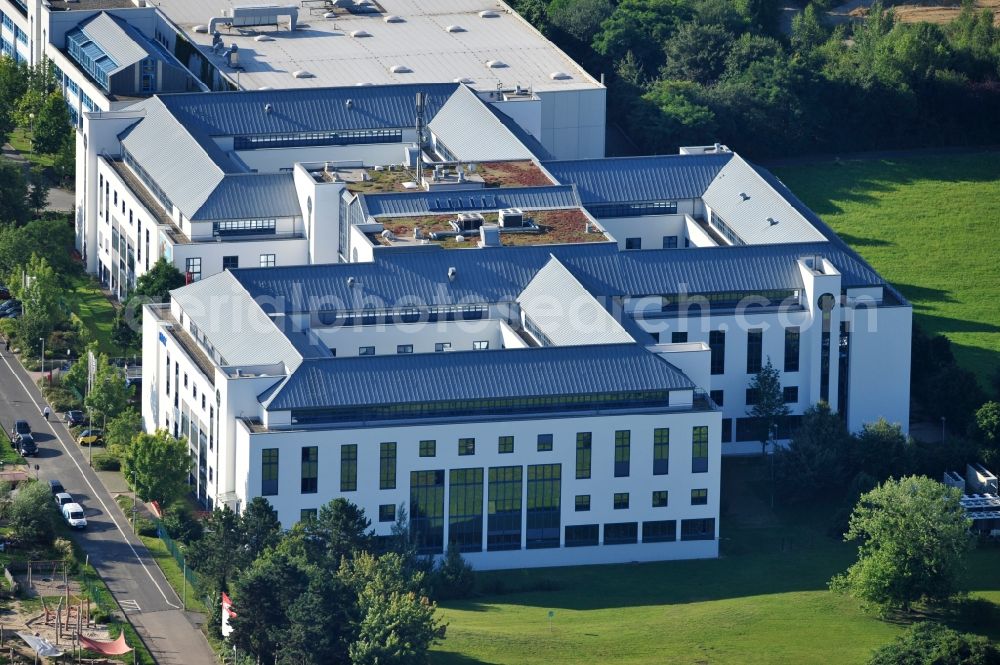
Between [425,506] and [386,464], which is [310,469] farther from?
[425,506]

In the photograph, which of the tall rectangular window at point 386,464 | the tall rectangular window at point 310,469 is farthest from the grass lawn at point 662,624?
the tall rectangular window at point 310,469

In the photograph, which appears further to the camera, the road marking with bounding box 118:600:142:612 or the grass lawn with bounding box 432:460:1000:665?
the road marking with bounding box 118:600:142:612

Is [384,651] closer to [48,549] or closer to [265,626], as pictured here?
[265,626]

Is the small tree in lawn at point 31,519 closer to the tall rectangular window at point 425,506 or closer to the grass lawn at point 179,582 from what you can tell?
the grass lawn at point 179,582

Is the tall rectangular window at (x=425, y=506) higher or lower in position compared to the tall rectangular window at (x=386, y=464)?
lower

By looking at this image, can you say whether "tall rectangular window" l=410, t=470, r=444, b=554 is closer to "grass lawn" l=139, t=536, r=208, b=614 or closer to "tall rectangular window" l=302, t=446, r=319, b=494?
"tall rectangular window" l=302, t=446, r=319, b=494

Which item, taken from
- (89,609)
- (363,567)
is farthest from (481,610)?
(89,609)

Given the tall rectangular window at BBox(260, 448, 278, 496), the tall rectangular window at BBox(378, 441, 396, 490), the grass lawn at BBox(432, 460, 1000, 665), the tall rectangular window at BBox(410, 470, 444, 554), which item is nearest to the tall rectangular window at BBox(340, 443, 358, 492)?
the tall rectangular window at BBox(378, 441, 396, 490)
